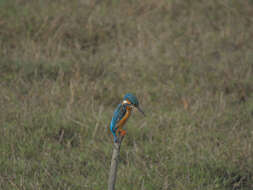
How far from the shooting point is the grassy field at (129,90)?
3320 mm

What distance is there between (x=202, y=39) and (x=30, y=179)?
3786 mm

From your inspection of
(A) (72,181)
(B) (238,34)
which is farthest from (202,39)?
(A) (72,181)

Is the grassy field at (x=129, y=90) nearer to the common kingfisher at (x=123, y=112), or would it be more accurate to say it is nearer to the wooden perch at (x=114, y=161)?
the wooden perch at (x=114, y=161)

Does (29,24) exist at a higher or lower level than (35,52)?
higher

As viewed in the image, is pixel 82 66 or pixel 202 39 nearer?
pixel 82 66

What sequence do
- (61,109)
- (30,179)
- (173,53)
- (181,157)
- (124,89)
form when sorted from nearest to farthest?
(30,179)
(181,157)
(61,109)
(124,89)
(173,53)

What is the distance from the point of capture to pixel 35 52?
5219 mm

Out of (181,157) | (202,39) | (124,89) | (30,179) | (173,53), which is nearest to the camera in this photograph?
(30,179)

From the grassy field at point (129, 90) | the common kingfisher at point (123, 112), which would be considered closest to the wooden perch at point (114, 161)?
the common kingfisher at point (123, 112)

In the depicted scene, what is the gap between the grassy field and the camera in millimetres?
3320

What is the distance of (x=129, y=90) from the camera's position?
4793 mm

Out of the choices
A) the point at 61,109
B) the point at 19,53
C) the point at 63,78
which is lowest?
the point at 61,109

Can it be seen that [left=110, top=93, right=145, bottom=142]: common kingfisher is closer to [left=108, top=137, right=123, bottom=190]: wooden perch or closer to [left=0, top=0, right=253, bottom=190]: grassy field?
[left=108, top=137, right=123, bottom=190]: wooden perch

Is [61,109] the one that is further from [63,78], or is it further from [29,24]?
[29,24]
